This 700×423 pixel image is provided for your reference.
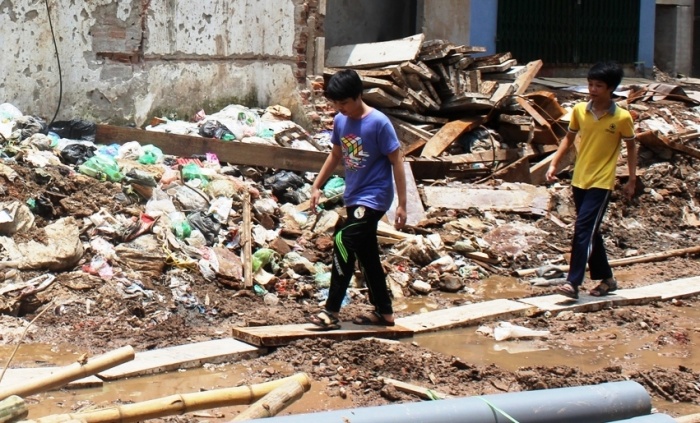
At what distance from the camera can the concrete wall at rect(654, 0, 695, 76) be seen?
20.5 meters

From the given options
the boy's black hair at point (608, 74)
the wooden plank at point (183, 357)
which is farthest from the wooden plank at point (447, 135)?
the wooden plank at point (183, 357)

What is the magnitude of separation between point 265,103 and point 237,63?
1.92 feet

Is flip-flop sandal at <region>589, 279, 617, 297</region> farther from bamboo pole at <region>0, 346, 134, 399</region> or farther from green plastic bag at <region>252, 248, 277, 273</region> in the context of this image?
bamboo pole at <region>0, 346, 134, 399</region>

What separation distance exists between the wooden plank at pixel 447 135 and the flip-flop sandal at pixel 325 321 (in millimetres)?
5690

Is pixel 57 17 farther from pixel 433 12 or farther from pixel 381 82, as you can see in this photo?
pixel 433 12

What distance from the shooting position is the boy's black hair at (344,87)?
6.49m

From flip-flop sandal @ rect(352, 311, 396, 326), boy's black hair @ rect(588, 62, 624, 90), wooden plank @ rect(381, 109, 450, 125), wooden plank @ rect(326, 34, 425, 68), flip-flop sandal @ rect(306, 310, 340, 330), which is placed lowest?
flip-flop sandal @ rect(352, 311, 396, 326)

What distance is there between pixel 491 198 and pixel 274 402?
707 cm

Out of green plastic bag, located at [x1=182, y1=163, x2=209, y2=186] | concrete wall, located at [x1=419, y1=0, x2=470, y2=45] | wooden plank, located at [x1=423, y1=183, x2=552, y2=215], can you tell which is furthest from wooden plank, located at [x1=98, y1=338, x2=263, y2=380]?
concrete wall, located at [x1=419, y1=0, x2=470, y2=45]

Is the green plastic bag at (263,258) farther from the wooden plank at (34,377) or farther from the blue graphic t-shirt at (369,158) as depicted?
the wooden plank at (34,377)

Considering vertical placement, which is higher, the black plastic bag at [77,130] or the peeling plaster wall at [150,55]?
the peeling plaster wall at [150,55]

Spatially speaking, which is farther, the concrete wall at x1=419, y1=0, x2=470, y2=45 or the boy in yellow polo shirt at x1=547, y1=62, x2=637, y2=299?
the concrete wall at x1=419, y1=0, x2=470, y2=45

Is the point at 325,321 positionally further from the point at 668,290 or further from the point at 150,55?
the point at 150,55

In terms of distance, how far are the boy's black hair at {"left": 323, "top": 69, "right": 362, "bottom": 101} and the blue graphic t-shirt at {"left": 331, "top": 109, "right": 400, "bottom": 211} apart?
221 mm
